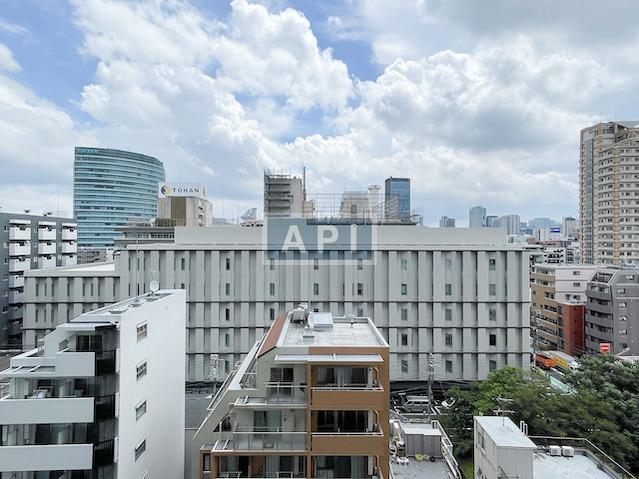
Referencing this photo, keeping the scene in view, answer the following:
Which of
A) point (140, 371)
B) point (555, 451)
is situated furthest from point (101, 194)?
point (555, 451)

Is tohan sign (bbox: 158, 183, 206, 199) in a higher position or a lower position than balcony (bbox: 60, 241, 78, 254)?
higher

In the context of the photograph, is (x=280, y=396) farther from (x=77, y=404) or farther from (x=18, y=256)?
(x=18, y=256)

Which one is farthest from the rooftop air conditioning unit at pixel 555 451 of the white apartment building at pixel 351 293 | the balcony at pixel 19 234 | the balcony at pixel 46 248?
the balcony at pixel 46 248

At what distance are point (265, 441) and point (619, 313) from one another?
130 ft

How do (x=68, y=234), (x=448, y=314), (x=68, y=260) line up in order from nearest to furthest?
(x=448, y=314) < (x=68, y=234) < (x=68, y=260)

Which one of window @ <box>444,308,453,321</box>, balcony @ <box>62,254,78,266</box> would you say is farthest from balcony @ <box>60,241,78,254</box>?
window @ <box>444,308,453,321</box>

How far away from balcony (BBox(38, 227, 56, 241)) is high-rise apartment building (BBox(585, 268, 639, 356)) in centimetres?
5894

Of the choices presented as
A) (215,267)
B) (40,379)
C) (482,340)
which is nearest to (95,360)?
(40,379)

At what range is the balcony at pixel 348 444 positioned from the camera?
36.2 ft

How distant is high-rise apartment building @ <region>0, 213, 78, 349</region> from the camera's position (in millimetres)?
36688

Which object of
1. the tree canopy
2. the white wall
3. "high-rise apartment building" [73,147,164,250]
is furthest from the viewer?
"high-rise apartment building" [73,147,164,250]

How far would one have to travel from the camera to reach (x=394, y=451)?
1515 centimetres

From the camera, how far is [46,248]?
4297cm

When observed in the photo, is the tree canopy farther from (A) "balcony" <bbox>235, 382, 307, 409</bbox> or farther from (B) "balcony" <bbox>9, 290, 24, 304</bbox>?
(B) "balcony" <bbox>9, 290, 24, 304</bbox>
